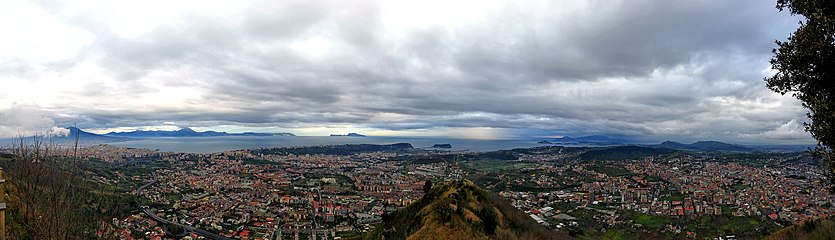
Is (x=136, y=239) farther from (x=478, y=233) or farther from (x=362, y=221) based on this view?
(x=478, y=233)

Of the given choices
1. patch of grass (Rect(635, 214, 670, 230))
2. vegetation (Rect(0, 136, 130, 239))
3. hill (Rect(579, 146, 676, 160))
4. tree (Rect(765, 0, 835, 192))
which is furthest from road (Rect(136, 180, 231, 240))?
hill (Rect(579, 146, 676, 160))

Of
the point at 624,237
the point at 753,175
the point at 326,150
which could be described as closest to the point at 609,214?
the point at 624,237

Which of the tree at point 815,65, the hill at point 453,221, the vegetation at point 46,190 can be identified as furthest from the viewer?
the hill at point 453,221

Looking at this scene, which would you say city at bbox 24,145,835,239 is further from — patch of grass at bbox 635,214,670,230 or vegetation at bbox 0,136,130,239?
vegetation at bbox 0,136,130,239

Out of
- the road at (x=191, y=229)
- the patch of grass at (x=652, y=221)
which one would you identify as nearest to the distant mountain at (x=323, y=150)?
the road at (x=191, y=229)

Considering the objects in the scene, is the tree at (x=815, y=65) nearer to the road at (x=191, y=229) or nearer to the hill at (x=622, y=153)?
the road at (x=191, y=229)
